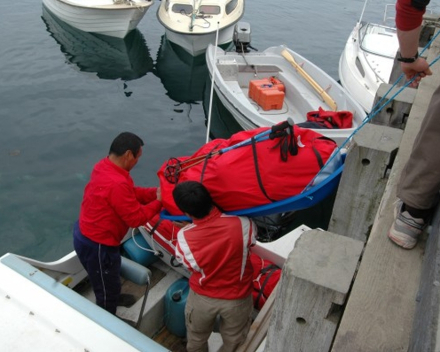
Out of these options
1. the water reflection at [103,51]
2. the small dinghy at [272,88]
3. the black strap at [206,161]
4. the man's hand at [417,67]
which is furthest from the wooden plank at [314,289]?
the water reflection at [103,51]

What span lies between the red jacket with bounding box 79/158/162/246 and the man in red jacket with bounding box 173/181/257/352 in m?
0.70

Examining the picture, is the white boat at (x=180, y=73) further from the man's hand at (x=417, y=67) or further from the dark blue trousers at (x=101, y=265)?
the man's hand at (x=417, y=67)

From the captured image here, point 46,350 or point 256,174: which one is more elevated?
point 256,174

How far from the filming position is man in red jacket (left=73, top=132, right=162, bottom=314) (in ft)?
→ 13.3

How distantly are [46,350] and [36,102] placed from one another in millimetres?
10629

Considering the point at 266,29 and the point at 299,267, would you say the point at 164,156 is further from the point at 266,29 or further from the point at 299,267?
the point at 266,29

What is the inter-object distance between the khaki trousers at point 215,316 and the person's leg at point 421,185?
5.79ft

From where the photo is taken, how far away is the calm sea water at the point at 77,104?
8992 mm

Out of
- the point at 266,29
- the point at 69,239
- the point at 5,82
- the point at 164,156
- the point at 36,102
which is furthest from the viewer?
the point at 266,29

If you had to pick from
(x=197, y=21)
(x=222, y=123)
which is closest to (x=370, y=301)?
(x=222, y=123)

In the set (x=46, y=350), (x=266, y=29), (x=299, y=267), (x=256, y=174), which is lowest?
(x=266, y=29)

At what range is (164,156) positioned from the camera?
1109cm

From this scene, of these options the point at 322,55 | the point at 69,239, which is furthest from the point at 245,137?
the point at 322,55

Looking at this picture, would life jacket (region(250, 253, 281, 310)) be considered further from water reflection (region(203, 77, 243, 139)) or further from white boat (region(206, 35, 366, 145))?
water reflection (region(203, 77, 243, 139))
